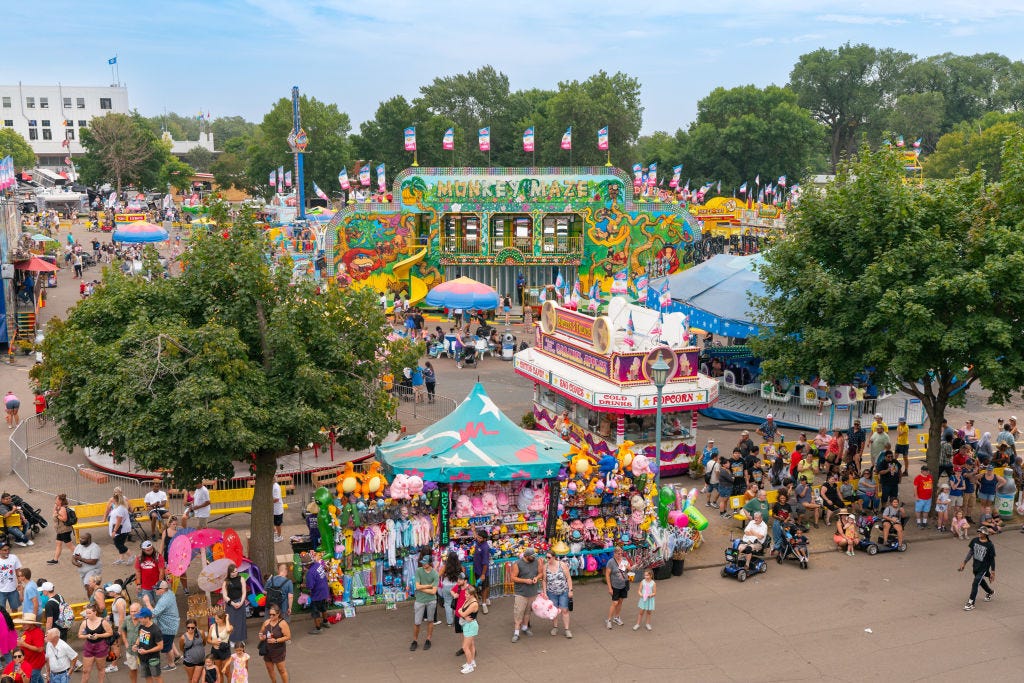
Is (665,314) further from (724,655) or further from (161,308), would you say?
(161,308)

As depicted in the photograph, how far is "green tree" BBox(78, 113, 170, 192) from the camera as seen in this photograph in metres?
93.5

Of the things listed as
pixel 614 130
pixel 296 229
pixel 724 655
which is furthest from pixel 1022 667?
pixel 614 130

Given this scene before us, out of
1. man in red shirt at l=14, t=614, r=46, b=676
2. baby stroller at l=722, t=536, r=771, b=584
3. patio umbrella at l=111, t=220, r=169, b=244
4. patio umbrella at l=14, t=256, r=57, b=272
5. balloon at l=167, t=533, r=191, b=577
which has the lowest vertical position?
baby stroller at l=722, t=536, r=771, b=584

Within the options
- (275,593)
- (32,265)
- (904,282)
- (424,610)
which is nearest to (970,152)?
(904,282)

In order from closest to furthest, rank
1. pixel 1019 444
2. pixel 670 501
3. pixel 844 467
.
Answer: pixel 670 501
pixel 844 467
pixel 1019 444

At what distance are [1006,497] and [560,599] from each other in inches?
409

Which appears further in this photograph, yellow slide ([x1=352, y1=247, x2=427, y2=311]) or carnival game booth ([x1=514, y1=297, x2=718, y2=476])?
yellow slide ([x1=352, y1=247, x2=427, y2=311])

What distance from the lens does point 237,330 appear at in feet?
46.5

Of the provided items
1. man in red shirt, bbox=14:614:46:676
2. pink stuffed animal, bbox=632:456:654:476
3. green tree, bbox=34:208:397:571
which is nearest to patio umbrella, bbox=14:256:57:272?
green tree, bbox=34:208:397:571

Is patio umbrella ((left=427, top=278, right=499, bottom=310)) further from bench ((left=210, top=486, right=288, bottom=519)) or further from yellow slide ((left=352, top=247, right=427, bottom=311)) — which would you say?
bench ((left=210, top=486, right=288, bottom=519))

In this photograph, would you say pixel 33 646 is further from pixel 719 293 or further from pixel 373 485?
pixel 719 293

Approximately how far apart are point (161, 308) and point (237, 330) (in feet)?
4.82

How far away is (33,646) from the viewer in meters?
11.9

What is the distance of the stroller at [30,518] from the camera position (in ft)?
58.6
